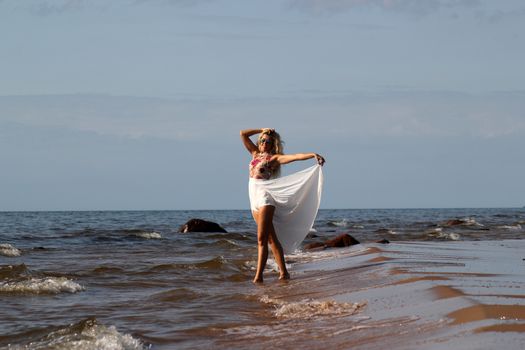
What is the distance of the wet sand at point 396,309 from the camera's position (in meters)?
5.59

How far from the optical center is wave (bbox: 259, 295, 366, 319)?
24.9ft

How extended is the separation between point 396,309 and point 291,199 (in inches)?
178

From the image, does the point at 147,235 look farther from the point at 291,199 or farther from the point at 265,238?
the point at 265,238

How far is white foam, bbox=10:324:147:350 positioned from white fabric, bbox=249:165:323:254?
184 inches

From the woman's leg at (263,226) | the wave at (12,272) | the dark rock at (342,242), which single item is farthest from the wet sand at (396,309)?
the dark rock at (342,242)

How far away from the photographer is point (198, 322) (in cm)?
778

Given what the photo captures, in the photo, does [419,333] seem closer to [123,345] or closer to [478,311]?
[478,311]

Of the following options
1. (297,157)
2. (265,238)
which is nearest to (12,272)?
(265,238)

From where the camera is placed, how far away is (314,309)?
7.94m

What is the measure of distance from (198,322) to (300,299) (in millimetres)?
1536

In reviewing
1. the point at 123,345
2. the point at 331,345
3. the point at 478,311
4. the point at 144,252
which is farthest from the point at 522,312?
the point at 144,252

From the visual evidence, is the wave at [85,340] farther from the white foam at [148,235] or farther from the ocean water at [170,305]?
the white foam at [148,235]

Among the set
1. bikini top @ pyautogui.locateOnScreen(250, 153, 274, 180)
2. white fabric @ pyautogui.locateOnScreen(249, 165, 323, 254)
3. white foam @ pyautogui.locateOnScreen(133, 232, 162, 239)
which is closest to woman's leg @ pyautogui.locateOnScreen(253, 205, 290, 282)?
white fabric @ pyautogui.locateOnScreen(249, 165, 323, 254)

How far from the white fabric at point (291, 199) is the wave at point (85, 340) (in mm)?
4532
